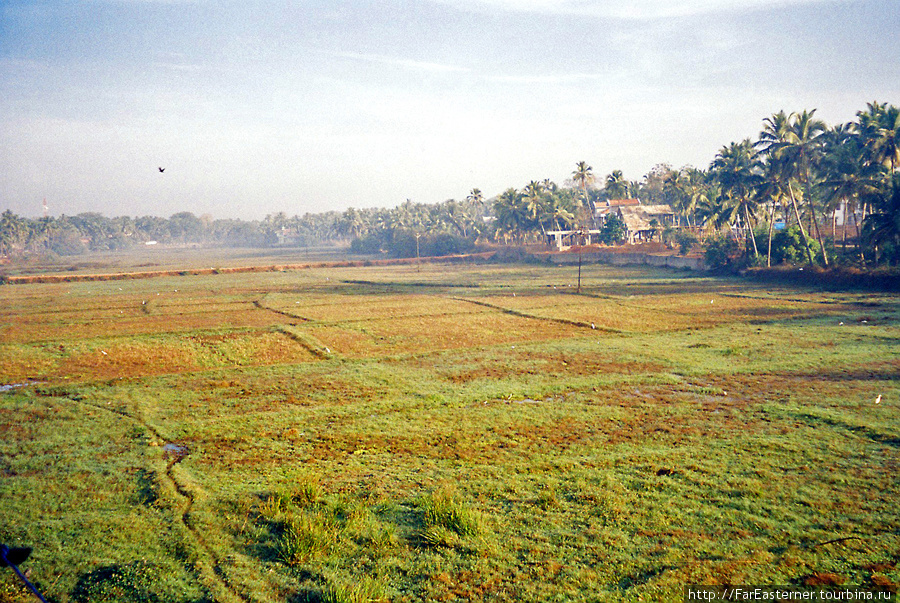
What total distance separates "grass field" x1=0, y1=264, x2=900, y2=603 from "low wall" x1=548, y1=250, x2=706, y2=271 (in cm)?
2973

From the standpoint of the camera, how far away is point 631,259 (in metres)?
64.6

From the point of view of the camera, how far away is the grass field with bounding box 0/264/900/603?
801cm

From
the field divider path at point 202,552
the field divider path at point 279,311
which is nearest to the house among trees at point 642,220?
the field divider path at point 279,311

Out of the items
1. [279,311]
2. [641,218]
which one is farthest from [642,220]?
[279,311]

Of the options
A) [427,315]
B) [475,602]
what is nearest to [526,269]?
[427,315]

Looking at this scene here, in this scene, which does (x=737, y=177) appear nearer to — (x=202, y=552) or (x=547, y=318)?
(x=547, y=318)

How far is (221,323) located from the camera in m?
31.7

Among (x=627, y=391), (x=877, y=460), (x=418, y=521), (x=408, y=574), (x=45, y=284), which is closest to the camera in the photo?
(x=408, y=574)

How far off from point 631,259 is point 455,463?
5679cm

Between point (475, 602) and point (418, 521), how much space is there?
224cm

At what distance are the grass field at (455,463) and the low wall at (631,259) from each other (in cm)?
2973

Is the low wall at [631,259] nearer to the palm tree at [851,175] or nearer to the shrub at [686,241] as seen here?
the shrub at [686,241]

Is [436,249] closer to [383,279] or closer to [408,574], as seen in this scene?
[383,279]

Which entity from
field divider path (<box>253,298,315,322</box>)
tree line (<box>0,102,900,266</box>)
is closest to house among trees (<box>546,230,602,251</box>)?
tree line (<box>0,102,900,266</box>)
